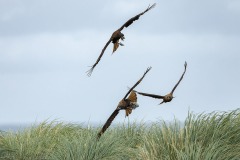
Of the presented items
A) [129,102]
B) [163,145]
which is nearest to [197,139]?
[163,145]

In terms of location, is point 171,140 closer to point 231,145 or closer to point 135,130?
point 231,145

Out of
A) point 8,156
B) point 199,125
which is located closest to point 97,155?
point 199,125

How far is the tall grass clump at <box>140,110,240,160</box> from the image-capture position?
8.21 meters

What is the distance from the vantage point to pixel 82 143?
9633mm

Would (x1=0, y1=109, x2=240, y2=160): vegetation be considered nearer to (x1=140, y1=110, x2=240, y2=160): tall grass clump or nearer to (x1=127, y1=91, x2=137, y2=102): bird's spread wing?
(x1=140, y1=110, x2=240, y2=160): tall grass clump

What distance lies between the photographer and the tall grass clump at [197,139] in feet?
26.9

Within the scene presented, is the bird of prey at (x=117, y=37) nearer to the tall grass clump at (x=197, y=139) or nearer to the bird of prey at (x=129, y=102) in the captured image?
the bird of prey at (x=129, y=102)

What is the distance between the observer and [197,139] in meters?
8.98

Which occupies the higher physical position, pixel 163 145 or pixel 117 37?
pixel 117 37

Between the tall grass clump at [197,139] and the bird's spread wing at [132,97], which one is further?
the tall grass clump at [197,139]

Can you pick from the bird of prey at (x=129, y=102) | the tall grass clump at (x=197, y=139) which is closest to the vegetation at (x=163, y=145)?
the tall grass clump at (x=197, y=139)

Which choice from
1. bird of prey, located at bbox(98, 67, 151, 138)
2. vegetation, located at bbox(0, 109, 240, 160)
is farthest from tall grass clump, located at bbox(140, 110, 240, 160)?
bird of prey, located at bbox(98, 67, 151, 138)

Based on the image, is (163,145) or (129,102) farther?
(163,145)

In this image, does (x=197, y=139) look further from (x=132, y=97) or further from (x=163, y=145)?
(x=132, y=97)
